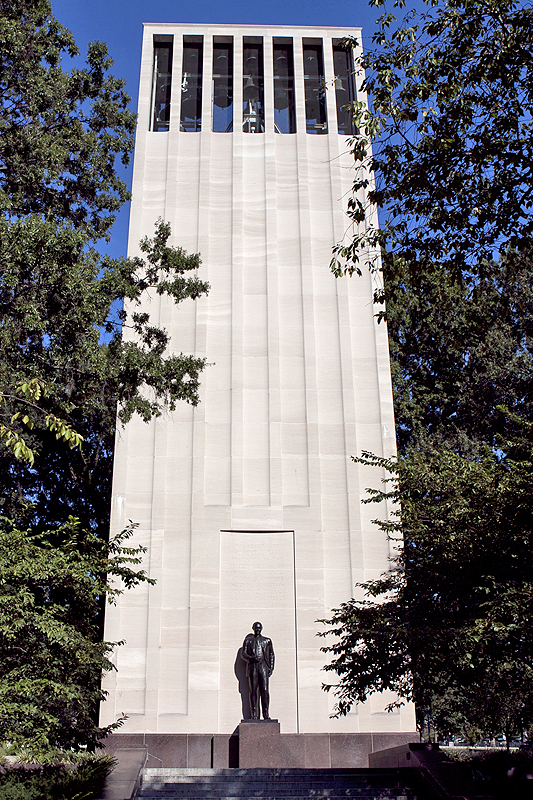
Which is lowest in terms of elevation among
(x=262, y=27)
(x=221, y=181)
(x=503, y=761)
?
(x=503, y=761)

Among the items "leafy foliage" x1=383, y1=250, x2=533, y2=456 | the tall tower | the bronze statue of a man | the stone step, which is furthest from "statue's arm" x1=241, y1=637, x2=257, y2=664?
"leafy foliage" x1=383, y1=250, x2=533, y2=456

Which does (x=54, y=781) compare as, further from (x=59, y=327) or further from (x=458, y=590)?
(x=59, y=327)

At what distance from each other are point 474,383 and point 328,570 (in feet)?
36.9

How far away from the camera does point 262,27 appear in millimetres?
29672

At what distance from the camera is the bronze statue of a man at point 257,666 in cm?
1964

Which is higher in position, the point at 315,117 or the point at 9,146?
the point at 315,117

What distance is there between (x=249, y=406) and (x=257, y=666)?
8.04 metres

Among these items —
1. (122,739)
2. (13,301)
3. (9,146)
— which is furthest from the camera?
(122,739)

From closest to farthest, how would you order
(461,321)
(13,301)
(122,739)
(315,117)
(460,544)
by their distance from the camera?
(460,544)
(13,301)
(122,739)
(315,117)
(461,321)

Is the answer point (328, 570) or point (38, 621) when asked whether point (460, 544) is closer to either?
point (38, 621)

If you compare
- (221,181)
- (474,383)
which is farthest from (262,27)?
(474,383)

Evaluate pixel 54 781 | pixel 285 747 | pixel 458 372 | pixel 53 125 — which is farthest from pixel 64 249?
pixel 458 372

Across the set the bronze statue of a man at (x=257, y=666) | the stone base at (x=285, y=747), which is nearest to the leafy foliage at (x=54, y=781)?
the stone base at (x=285, y=747)

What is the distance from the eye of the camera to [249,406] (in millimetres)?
24047
